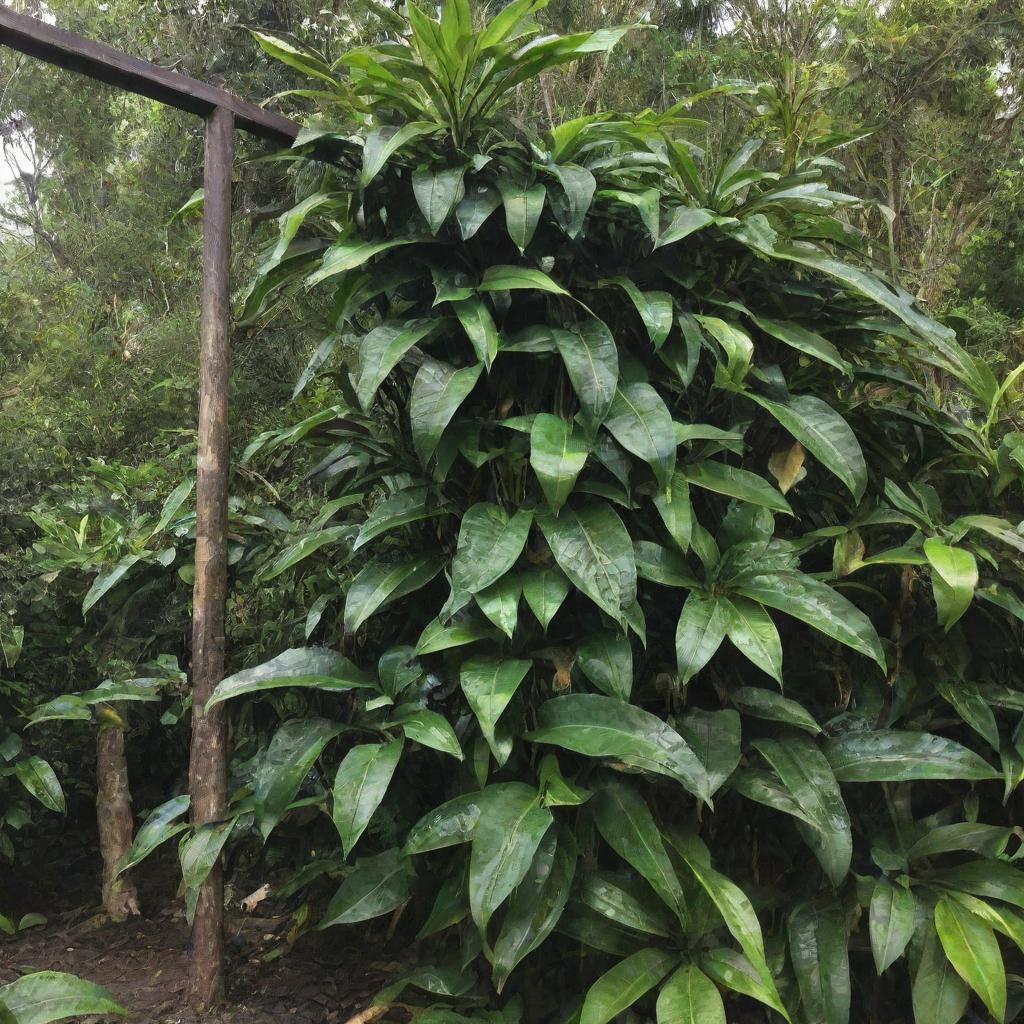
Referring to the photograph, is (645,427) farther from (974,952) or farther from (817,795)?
(974,952)

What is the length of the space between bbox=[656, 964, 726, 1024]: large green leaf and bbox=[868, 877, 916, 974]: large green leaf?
0.28 m

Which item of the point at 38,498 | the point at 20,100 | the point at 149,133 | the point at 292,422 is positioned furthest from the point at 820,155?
the point at 20,100

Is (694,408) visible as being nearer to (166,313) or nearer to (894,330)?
(894,330)

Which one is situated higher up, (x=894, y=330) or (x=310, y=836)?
(x=894, y=330)

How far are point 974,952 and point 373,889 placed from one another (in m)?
1.04

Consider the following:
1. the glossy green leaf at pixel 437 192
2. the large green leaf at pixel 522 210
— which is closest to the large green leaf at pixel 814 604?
the large green leaf at pixel 522 210

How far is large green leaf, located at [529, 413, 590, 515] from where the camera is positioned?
1.47m

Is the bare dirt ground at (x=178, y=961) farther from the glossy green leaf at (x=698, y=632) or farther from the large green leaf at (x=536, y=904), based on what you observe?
the glossy green leaf at (x=698, y=632)

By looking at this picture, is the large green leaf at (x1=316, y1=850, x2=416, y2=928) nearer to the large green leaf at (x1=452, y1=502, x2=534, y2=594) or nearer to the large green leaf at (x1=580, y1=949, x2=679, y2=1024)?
the large green leaf at (x1=580, y1=949, x2=679, y2=1024)

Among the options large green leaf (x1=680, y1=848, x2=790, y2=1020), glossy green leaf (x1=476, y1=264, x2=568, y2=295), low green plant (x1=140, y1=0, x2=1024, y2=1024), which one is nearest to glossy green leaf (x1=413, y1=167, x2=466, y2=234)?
low green plant (x1=140, y1=0, x2=1024, y2=1024)

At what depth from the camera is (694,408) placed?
1.84 metres

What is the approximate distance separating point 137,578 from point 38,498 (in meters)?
0.55

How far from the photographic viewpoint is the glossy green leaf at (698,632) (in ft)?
4.80

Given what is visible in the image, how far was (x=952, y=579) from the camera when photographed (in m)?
1.55
